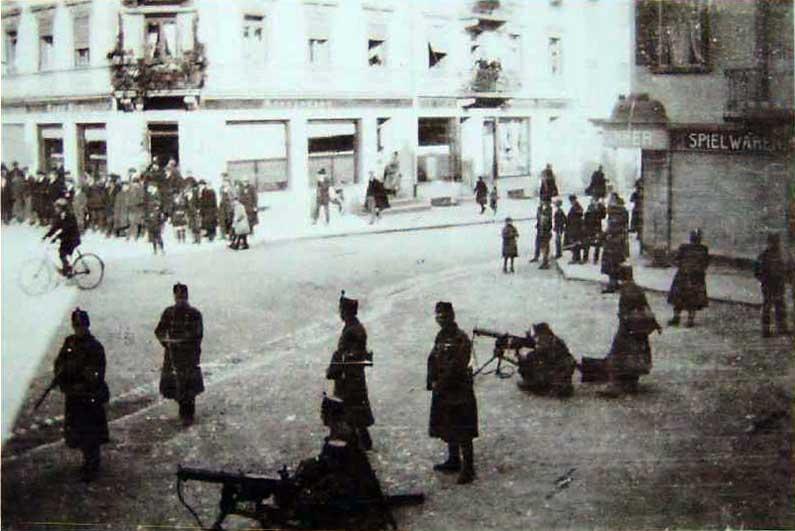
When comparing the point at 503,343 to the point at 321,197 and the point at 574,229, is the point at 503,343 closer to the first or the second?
the point at 574,229

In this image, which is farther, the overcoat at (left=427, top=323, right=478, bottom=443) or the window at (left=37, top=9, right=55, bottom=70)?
the window at (left=37, top=9, right=55, bottom=70)

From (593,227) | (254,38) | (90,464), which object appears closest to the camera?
(90,464)

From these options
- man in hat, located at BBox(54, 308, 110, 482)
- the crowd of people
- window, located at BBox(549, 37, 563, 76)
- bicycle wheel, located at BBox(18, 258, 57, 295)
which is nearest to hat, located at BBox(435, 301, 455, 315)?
the crowd of people

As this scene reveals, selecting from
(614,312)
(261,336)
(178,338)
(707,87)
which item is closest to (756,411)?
(614,312)

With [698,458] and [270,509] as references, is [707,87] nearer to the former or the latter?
[698,458]

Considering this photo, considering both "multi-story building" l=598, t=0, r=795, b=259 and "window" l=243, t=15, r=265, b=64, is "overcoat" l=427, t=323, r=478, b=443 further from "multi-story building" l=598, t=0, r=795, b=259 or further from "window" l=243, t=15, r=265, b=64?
"window" l=243, t=15, r=265, b=64

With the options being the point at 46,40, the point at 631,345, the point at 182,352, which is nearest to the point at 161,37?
the point at 46,40
